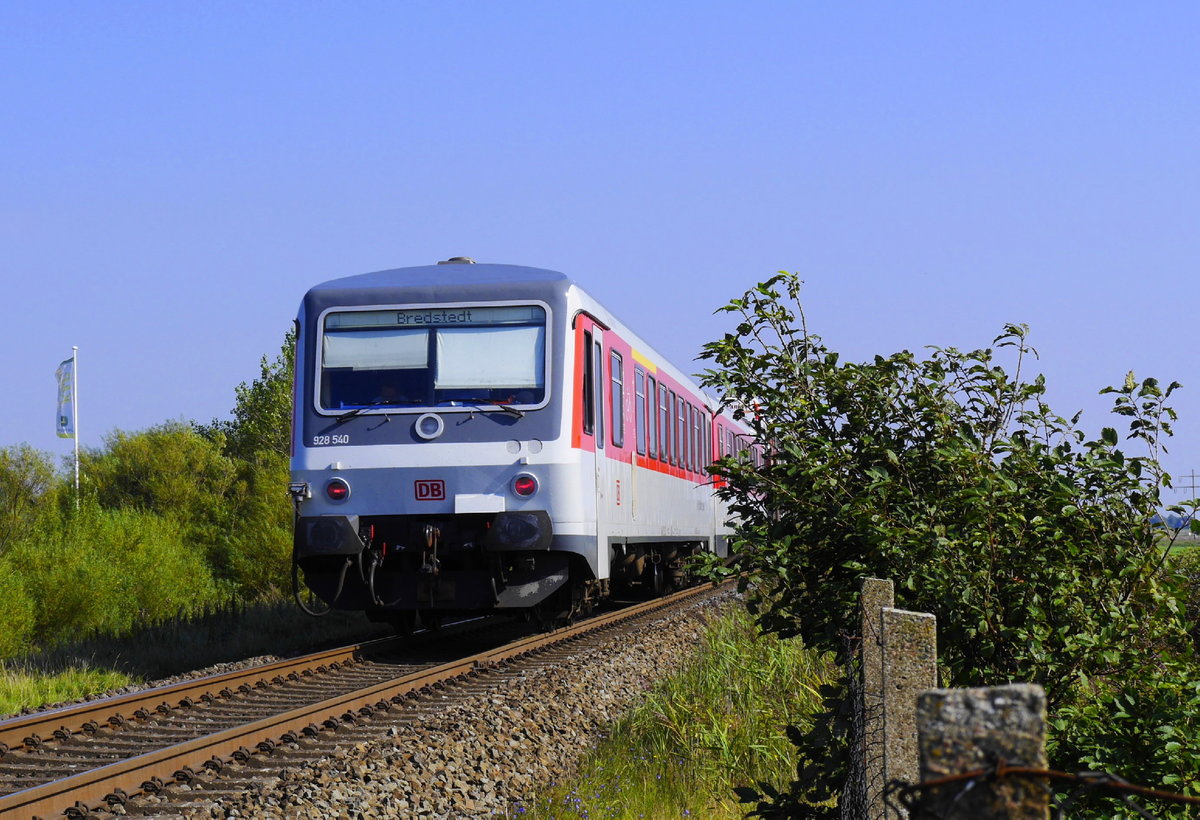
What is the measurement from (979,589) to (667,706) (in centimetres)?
351

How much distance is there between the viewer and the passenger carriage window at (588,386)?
11758 millimetres

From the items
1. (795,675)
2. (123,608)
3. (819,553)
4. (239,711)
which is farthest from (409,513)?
(123,608)

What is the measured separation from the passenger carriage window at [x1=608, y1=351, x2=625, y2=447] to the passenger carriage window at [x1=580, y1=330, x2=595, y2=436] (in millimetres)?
962

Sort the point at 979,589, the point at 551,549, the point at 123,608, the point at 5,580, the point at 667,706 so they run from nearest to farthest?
the point at 979,589, the point at 667,706, the point at 551,549, the point at 5,580, the point at 123,608

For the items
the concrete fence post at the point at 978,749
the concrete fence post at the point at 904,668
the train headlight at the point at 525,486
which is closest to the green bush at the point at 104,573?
the train headlight at the point at 525,486

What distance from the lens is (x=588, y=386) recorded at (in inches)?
468

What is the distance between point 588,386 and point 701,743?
5095 millimetres

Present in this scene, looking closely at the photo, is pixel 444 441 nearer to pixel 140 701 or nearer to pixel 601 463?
pixel 601 463

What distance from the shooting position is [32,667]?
11.5m

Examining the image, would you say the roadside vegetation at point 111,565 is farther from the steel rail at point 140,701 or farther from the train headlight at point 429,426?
the train headlight at point 429,426

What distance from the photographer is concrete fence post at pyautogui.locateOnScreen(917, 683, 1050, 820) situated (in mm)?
1743

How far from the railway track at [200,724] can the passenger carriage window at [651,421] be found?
13.7ft

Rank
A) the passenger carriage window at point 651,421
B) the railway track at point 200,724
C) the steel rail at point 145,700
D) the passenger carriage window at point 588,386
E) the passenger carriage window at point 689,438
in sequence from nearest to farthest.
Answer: the railway track at point 200,724, the steel rail at point 145,700, the passenger carriage window at point 588,386, the passenger carriage window at point 651,421, the passenger carriage window at point 689,438

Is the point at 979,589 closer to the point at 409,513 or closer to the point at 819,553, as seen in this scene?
the point at 819,553
